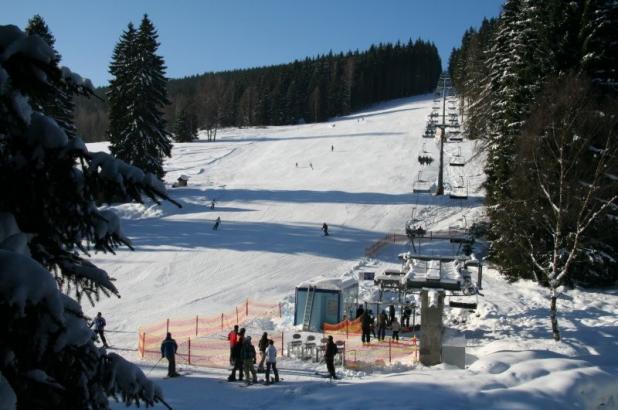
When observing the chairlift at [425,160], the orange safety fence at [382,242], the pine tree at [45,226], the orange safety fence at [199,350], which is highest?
the chairlift at [425,160]

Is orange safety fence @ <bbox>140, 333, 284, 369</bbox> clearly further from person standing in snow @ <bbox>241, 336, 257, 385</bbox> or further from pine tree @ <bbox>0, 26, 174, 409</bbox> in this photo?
pine tree @ <bbox>0, 26, 174, 409</bbox>

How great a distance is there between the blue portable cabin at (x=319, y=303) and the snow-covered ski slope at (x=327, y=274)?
1.32 meters

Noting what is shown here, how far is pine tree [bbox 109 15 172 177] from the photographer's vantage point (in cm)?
4353

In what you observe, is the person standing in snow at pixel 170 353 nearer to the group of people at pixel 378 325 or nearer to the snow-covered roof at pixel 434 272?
the snow-covered roof at pixel 434 272

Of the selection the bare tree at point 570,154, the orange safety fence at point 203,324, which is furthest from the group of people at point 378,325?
the bare tree at point 570,154

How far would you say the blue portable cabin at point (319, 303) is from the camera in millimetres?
21625

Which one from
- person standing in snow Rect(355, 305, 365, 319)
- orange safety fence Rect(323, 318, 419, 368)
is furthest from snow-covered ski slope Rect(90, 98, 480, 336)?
orange safety fence Rect(323, 318, 419, 368)

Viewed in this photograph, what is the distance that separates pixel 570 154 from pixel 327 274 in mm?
13375

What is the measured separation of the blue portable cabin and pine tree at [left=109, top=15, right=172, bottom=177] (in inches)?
938

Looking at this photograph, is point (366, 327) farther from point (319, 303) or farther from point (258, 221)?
point (258, 221)

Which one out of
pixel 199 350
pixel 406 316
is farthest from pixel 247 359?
pixel 406 316

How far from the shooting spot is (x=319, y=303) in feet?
71.4

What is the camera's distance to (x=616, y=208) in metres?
22.5

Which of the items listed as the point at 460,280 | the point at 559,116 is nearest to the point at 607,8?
the point at 559,116
